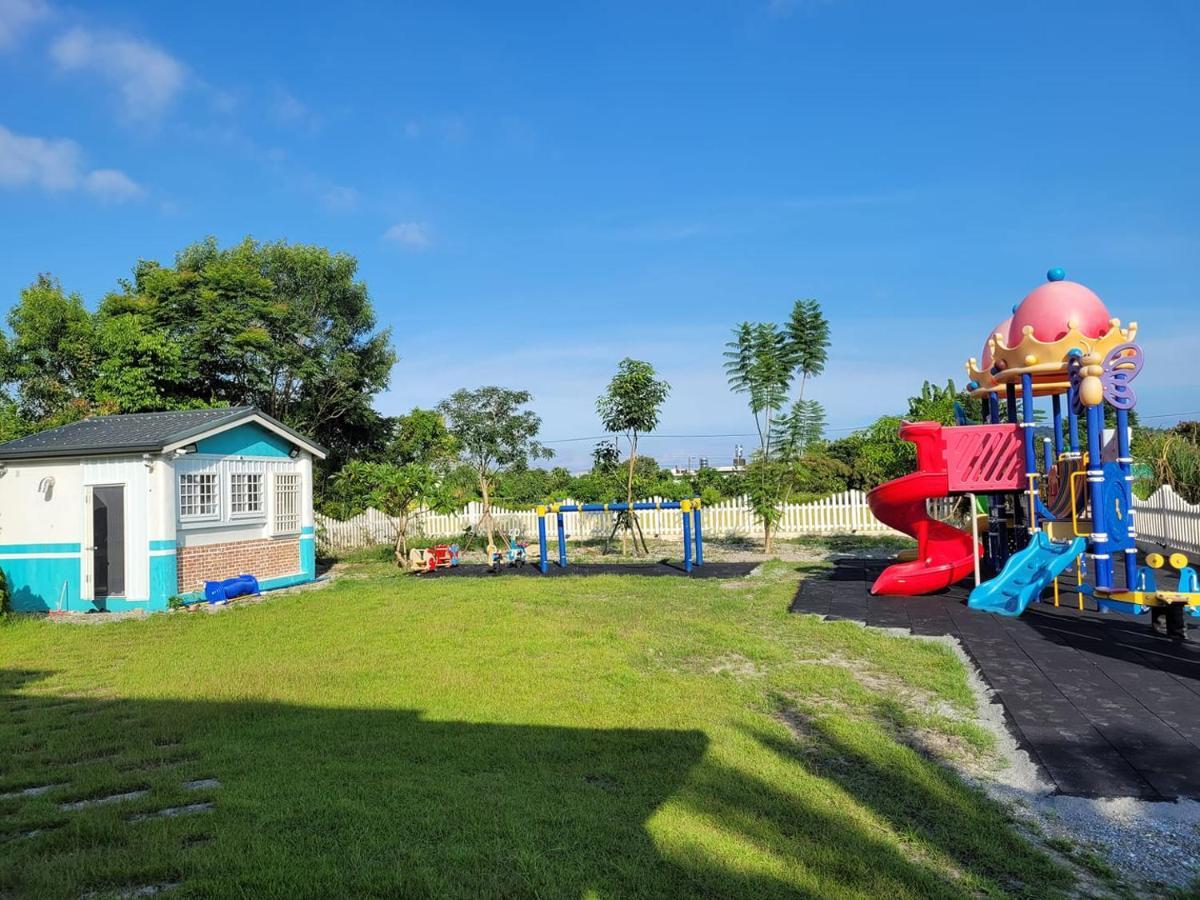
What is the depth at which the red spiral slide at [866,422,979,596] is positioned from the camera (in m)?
11.3

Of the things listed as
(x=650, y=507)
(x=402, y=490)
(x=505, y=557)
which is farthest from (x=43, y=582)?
(x=650, y=507)

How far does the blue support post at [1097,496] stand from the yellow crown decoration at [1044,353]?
1.24 m

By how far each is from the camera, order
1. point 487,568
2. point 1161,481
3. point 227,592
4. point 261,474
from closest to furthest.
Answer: point 227,592, point 261,474, point 487,568, point 1161,481

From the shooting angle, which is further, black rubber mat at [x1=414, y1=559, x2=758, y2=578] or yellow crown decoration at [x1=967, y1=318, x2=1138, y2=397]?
black rubber mat at [x1=414, y1=559, x2=758, y2=578]

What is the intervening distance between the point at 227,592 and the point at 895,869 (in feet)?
43.8

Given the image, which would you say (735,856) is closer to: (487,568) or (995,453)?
(995,453)

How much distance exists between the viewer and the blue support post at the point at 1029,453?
10531 millimetres

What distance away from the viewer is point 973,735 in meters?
5.65

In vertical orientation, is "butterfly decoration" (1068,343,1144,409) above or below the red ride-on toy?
above

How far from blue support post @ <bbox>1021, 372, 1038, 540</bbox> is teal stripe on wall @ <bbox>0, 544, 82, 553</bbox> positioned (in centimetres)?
1506

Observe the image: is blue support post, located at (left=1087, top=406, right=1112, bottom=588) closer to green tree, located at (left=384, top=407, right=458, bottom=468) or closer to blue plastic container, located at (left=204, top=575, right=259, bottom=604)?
blue plastic container, located at (left=204, top=575, right=259, bottom=604)

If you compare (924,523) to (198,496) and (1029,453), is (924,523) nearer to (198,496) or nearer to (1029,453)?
(1029,453)

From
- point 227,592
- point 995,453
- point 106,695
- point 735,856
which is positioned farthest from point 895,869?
point 227,592

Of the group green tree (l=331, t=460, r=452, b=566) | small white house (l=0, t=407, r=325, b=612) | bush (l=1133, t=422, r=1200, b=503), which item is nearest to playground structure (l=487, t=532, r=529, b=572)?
green tree (l=331, t=460, r=452, b=566)
